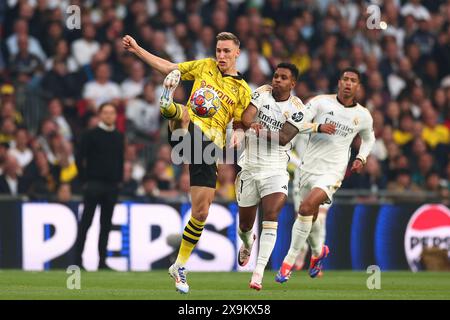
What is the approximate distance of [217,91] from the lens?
12492 mm

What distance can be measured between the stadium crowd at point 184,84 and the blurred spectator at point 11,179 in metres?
0.02

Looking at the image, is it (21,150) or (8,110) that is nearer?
(21,150)

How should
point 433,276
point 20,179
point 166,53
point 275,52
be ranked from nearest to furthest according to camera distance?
point 433,276 < point 20,179 < point 166,53 < point 275,52

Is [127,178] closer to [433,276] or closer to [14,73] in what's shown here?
[14,73]

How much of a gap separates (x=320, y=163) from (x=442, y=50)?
10594 mm

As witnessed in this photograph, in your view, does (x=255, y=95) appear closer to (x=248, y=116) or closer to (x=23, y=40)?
(x=248, y=116)

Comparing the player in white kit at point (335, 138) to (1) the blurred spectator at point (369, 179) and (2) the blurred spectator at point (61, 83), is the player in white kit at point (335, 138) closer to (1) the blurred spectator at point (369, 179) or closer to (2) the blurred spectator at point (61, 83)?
(1) the blurred spectator at point (369, 179)

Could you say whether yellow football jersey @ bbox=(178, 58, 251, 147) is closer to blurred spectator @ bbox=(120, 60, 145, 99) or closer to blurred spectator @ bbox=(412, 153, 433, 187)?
blurred spectator @ bbox=(120, 60, 145, 99)

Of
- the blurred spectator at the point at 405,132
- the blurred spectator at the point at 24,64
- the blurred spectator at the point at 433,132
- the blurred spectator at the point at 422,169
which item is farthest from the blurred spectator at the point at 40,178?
the blurred spectator at the point at 433,132

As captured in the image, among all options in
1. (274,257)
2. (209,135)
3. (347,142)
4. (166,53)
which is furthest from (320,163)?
(166,53)

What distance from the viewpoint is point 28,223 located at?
58.9 ft

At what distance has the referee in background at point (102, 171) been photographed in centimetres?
1745

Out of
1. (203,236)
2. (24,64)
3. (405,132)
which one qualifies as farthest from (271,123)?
(405,132)

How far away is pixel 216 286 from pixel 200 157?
2.32m
